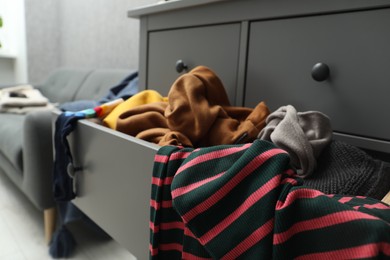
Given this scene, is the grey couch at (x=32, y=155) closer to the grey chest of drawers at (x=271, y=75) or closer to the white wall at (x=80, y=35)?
the grey chest of drawers at (x=271, y=75)

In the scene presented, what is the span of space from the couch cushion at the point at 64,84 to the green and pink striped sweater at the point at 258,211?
5.95 feet

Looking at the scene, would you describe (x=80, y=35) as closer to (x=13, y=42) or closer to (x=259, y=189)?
(x=13, y=42)

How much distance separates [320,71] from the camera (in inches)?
19.1

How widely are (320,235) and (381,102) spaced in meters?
0.31

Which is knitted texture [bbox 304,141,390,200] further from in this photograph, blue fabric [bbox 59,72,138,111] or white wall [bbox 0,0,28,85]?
white wall [bbox 0,0,28,85]

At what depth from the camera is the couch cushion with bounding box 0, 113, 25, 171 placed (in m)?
1.10

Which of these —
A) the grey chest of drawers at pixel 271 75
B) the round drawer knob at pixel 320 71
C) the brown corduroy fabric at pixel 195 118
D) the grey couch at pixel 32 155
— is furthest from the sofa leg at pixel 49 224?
the round drawer knob at pixel 320 71

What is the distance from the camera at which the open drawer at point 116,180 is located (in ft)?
1.35

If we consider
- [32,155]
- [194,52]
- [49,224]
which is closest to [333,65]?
[194,52]

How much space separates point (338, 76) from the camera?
0.49 m

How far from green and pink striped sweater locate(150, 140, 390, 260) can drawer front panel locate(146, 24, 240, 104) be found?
32cm

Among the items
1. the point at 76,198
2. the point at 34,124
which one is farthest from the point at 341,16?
the point at 34,124

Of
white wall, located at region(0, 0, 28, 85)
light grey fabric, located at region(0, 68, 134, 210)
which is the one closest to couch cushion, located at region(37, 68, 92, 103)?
light grey fabric, located at region(0, 68, 134, 210)

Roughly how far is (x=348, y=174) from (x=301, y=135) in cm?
7
